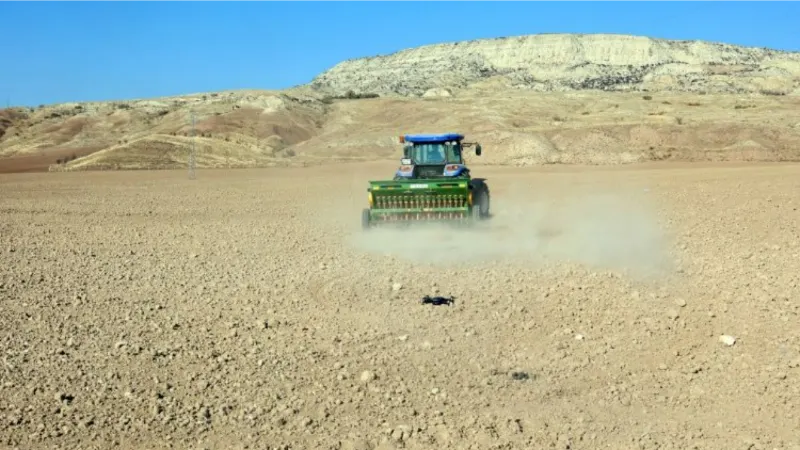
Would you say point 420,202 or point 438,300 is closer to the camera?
point 438,300

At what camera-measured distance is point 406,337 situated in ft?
29.5

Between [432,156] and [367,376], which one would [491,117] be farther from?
[367,376]

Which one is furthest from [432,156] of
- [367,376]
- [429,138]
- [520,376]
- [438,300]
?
[367,376]

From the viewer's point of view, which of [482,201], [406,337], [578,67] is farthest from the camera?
[578,67]

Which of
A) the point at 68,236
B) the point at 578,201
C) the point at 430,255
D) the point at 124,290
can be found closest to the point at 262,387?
the point at 124,290

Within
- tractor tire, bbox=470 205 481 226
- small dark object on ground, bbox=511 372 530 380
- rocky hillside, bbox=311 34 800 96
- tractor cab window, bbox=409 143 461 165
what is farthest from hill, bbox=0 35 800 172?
small dark object on ground, bbox=511 372 530 380

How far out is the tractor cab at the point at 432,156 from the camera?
61.9ft

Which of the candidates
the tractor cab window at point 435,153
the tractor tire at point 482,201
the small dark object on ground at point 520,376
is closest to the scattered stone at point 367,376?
the small dark object on ground at point 520,376

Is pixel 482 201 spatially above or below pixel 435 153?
below

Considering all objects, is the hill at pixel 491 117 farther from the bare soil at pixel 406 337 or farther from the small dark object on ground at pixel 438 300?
the small dark object on ground at pixel 438 300

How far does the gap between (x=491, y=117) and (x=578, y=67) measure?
2265 inches

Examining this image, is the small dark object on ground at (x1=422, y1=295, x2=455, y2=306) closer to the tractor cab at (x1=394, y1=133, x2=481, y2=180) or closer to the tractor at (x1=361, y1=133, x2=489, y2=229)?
the tractor at (x1=361, y1=133, x2=489, y2=229)

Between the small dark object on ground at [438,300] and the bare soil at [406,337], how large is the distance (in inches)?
4.3

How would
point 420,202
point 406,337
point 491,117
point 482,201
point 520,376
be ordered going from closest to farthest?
point 520,376
point 406,337
point 420,202
point 482,201
point 491,117
